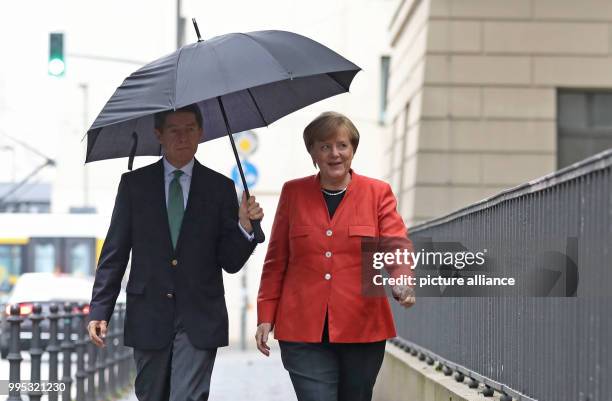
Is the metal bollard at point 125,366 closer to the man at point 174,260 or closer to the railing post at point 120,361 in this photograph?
the railing post at point 120,361

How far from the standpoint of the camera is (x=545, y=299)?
6.16 m

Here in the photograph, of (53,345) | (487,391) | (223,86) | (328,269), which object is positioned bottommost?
(53,345)

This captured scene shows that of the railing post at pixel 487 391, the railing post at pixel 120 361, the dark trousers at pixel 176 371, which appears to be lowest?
the railing post at pixel 120 361

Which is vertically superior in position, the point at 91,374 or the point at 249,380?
the point at 91,374

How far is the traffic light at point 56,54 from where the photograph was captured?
833 inches

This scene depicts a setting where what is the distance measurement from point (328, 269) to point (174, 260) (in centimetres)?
69

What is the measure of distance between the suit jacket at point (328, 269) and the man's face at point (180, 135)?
0.53 m

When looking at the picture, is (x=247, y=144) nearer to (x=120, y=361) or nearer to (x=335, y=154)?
(x=120, y=361)

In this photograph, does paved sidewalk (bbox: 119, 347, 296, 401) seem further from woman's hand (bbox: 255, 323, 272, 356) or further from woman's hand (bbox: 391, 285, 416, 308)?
woman's hand (bbox: 391, 285, 416, 308)

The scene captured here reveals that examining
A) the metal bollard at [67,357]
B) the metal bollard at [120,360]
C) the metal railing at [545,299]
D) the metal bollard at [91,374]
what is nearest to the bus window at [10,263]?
the metal bollard at [120,360]

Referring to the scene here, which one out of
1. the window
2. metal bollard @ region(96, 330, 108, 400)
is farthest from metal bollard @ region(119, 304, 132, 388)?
the window

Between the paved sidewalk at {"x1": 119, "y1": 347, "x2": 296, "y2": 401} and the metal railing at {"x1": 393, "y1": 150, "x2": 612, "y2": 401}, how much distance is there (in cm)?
576

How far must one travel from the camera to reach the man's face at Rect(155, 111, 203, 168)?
6230mm

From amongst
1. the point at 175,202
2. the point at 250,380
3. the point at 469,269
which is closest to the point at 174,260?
the point at 175,202
